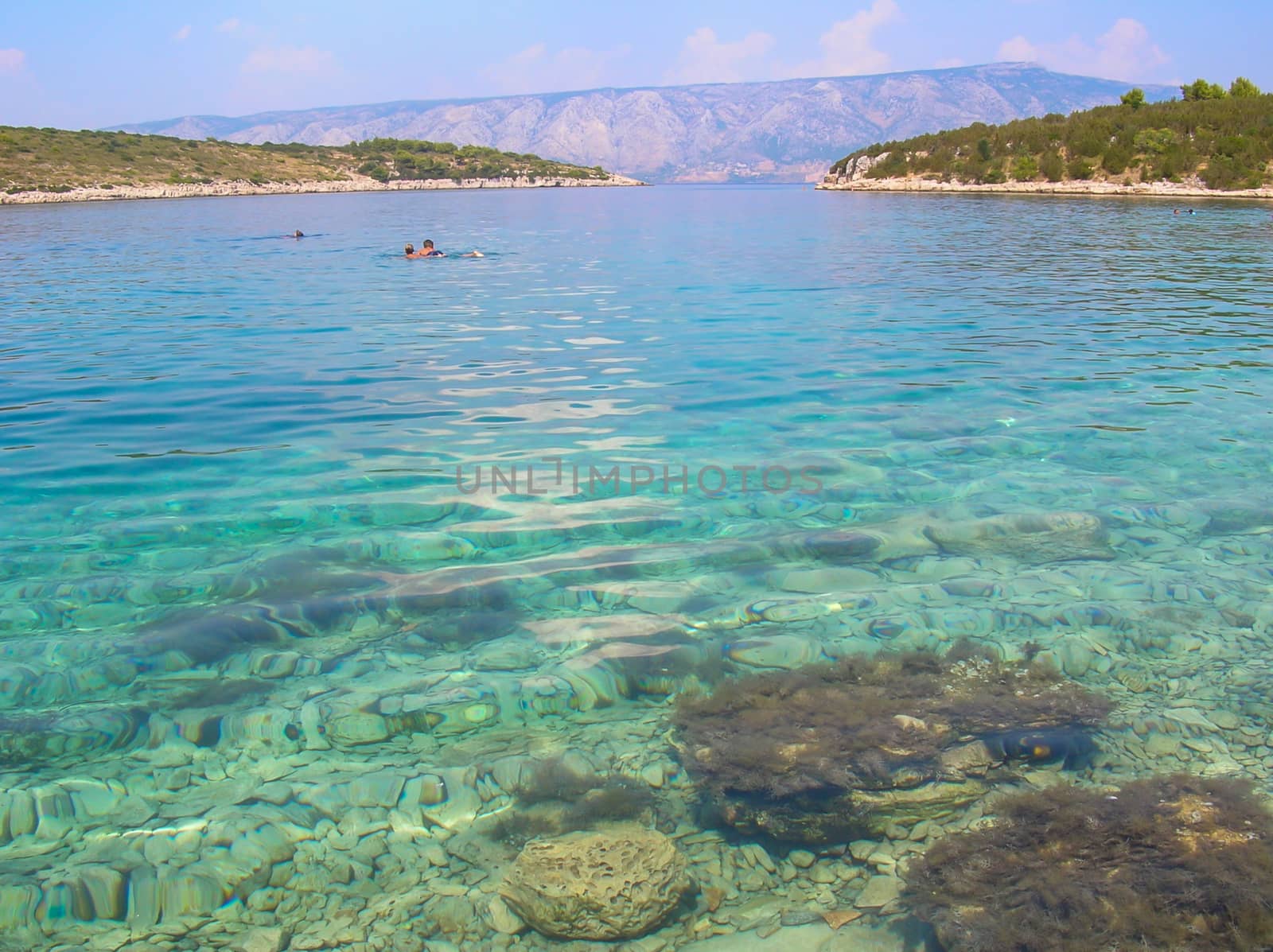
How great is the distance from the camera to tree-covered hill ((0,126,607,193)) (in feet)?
277

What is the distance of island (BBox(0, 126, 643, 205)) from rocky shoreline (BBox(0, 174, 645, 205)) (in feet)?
0.44

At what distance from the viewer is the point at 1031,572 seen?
597cm

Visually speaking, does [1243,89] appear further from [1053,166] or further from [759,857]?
[759,857]

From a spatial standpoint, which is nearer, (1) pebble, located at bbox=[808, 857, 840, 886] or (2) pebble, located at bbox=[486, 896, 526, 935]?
(2) pebble, located at bbox=[486, 896, 526, 935]

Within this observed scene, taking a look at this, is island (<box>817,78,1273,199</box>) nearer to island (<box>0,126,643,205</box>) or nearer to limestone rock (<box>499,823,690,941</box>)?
limestone rock (<box>499,823,690,941</box>)

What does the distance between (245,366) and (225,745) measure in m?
9.62

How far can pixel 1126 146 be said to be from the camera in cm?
6200

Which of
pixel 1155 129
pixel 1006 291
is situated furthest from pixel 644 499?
pixel 1155 129

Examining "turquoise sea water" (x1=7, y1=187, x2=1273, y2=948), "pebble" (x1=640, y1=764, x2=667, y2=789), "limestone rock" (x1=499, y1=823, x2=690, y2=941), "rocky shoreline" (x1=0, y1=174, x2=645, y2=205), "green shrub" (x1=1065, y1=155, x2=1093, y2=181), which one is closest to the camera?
"limestone rock" (x1=499, y1=823, x2=690, y2=941)

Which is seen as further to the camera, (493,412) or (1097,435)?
(493,412)

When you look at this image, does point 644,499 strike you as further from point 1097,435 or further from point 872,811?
point 1097,435

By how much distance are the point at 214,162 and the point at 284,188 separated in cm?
1304
